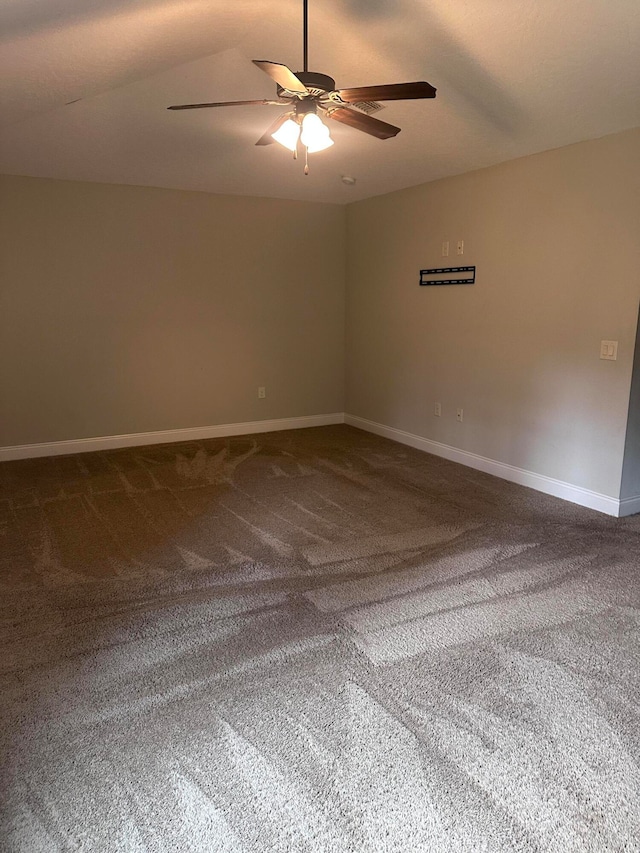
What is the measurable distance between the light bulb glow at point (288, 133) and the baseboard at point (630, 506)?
2926 millimetres

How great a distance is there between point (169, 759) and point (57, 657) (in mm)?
764

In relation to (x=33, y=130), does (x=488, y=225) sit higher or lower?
lower

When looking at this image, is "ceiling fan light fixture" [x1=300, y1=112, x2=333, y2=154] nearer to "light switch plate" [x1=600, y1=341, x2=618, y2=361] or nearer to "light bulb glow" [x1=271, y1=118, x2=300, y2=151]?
"light bulb glow" [x1=271, y1=118, x2=300, y2=151]

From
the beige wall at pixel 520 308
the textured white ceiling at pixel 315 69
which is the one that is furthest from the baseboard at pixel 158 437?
the textured white ceiling at pixel 315 69

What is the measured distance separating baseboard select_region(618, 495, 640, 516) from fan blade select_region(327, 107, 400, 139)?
2668mm

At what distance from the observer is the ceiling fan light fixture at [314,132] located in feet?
8.38

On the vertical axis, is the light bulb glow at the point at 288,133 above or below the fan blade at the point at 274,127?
below

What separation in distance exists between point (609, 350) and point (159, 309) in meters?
3.78

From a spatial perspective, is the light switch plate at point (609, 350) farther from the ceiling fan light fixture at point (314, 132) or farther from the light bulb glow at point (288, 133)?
the light bulb glow at point (288, 133)

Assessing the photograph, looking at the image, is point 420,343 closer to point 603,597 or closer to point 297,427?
point 297,427

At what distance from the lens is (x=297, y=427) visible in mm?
6273

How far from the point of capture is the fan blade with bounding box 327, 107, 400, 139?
2564 millimetres

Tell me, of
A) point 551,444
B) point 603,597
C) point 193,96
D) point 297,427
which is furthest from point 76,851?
point 297,427

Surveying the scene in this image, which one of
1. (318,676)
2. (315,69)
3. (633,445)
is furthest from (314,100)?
(633,445)
